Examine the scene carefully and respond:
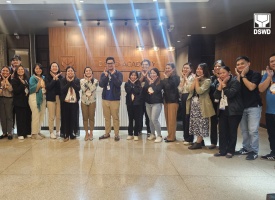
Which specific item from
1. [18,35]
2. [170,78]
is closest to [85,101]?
[170,78]

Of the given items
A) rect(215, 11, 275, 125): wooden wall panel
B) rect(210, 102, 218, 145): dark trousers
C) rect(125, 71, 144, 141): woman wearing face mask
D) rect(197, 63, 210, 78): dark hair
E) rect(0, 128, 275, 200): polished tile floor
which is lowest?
rect(0, 128, 275, 200): polished tile floor

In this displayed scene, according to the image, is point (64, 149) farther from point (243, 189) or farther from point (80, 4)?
point (80, 4)

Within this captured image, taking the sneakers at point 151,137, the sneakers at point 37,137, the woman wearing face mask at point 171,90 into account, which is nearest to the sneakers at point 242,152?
the woman wearing face mask at point 171,90

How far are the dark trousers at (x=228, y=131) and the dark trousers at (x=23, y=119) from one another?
3825 millimetres

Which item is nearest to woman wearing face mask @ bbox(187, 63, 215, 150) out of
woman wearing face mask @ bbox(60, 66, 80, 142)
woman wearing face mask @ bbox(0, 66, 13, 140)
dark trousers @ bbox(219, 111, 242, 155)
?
dark trousers @ bbox(219, 111, 242, 155)

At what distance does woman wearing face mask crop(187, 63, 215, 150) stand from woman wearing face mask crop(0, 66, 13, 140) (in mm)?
3582

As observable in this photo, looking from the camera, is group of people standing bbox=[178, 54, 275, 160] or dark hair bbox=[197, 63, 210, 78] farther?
dark hair bbox=[197, 63, 210, 78]

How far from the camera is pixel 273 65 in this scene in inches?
149

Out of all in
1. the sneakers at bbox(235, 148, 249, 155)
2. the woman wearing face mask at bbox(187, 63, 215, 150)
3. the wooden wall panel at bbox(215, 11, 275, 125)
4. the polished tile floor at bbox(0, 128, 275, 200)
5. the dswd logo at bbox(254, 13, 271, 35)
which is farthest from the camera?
the wooden wall panel at bbox(215, 11, 275, 125)

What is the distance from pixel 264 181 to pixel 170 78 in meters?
2.43

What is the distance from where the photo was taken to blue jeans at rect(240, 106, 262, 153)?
Result: 395cm

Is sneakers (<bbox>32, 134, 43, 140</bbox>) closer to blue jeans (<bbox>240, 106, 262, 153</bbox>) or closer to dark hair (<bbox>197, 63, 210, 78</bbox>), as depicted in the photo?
dark hair (<bbox>197, 63, 210, 78</bbox>)

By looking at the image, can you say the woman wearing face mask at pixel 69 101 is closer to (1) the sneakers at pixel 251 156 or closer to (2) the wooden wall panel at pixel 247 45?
(1) the sneakers at pixel 251 156

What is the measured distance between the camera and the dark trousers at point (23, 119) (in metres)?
5.14
